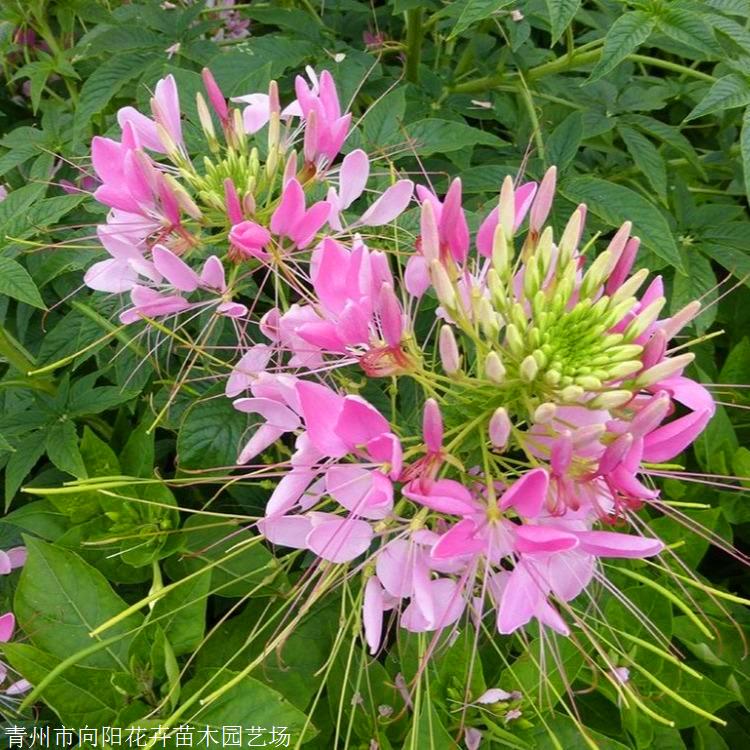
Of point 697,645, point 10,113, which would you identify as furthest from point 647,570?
point 10,113

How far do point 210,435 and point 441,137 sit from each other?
0.61 meters

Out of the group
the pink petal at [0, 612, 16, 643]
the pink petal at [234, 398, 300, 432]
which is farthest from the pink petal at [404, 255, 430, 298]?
the pink petal at [0, 612, 16, 643]

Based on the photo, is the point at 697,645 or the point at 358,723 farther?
the point at 697,645

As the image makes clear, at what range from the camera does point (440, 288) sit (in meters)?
0.78

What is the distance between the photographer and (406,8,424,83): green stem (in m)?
1.49

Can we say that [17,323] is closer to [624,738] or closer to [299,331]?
[299,331]

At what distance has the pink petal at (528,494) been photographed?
65 cm

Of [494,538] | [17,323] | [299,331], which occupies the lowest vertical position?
[17,323]

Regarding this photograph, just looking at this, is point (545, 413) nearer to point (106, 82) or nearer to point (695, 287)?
point (695, 287)

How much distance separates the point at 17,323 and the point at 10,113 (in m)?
0.90

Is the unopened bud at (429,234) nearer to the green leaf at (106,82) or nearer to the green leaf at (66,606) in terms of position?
the green leaf at (66,606)

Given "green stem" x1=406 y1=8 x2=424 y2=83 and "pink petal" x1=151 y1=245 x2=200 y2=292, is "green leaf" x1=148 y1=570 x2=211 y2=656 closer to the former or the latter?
"pink petal" x1=151 y1=245 x2=200 y2=292

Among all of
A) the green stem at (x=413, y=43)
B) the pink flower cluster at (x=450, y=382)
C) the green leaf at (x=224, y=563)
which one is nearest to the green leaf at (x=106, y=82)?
the pink flower cluster at (x=450, y=382)

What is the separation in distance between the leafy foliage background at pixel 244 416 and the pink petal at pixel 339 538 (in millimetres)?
159
